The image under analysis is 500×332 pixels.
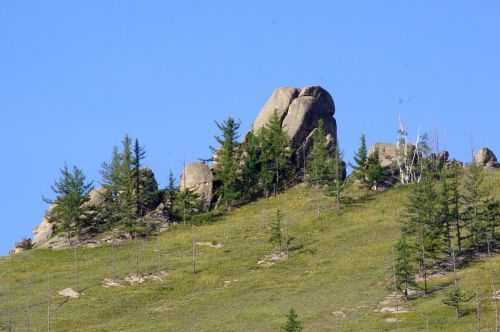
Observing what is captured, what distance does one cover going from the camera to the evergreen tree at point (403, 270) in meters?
142

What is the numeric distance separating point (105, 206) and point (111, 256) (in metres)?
16.3

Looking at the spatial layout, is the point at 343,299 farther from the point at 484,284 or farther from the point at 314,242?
the point at 314,242

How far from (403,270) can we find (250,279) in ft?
75.2

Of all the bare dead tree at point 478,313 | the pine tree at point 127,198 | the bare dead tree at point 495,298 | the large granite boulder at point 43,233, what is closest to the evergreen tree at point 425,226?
the bare dead tree at point 495,298

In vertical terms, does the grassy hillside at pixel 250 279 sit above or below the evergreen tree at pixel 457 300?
above

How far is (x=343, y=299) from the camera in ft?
468

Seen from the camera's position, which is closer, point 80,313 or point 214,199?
point 80,313

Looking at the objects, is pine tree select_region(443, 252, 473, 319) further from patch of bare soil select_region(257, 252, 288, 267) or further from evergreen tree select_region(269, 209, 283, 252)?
evergreen tree select_region(269, 209, 283, 252)

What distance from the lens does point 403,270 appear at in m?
143

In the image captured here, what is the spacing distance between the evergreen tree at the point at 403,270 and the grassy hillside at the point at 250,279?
182cm

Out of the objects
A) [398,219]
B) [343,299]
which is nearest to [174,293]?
[343,299]

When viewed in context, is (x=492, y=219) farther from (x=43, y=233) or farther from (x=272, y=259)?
(x=43, y=233)

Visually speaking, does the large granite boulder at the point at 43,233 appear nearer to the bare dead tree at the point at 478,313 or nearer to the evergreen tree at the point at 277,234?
the evergreen tree at the point at 277,234

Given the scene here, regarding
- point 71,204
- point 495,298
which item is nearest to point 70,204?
point 71,204
